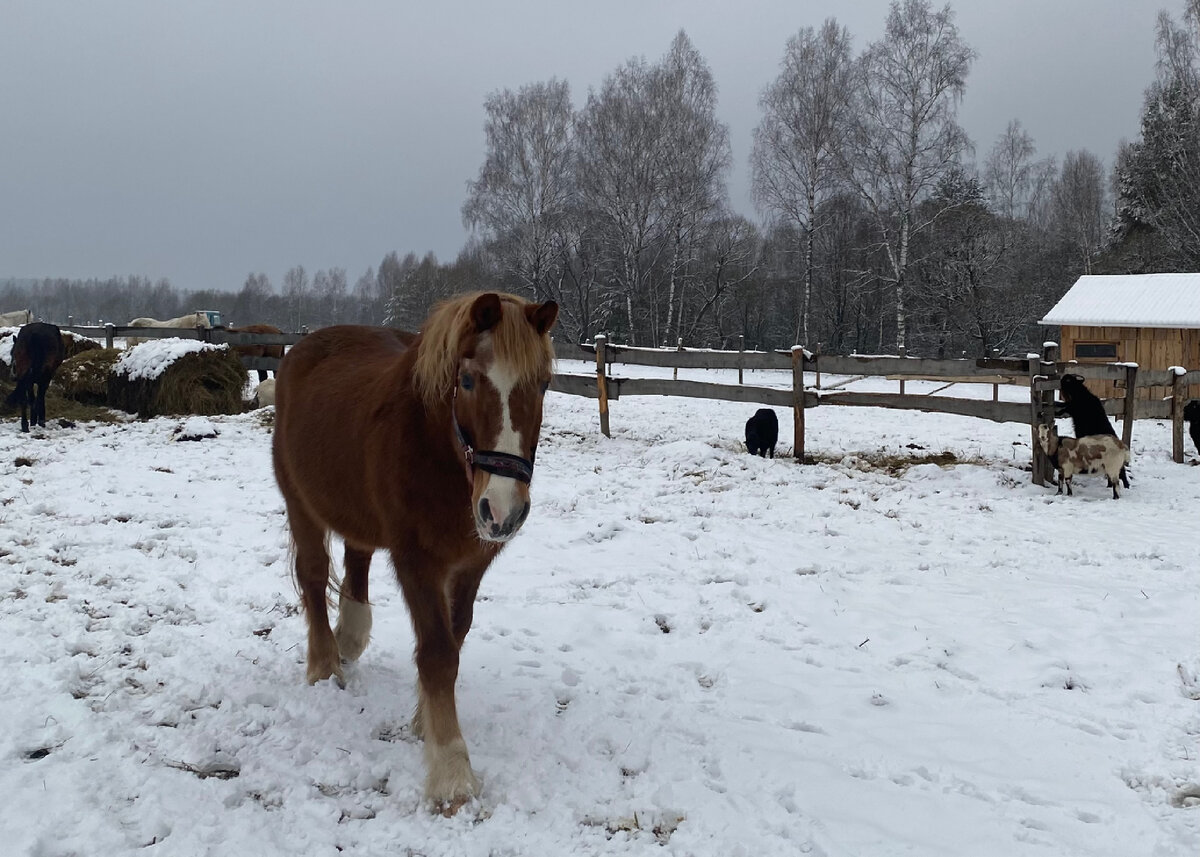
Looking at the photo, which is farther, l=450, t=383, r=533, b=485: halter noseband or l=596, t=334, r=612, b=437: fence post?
l=596, t=334, r=612, b=437: fence post

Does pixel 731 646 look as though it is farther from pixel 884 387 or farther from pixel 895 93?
pixel 895 93

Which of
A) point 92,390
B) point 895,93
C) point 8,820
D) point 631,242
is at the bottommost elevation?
point 8,820

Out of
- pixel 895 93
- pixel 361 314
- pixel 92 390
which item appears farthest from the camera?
pixel 361 314

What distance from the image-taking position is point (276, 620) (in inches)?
146

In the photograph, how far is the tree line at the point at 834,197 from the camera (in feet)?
72.5

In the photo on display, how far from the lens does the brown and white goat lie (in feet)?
22.0

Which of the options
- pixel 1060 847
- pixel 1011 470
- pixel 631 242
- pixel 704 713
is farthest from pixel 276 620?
pixel 631 242

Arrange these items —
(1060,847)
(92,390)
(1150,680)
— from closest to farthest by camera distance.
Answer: (1060,847), (1150,680), (92,390)

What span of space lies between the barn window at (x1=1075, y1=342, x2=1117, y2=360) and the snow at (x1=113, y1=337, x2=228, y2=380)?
2057 cm

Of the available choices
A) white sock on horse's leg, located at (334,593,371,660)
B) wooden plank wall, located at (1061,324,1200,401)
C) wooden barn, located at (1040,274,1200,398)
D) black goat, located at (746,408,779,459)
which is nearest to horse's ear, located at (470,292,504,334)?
white sock on horse's leg, located at (334,593,371,660)

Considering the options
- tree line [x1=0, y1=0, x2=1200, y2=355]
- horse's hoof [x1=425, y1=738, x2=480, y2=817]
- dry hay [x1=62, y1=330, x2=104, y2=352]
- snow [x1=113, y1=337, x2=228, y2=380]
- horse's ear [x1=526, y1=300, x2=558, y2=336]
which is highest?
tree line [x1=0, y1=0, x2=1200, y2=355]

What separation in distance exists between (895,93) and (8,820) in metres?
25.1

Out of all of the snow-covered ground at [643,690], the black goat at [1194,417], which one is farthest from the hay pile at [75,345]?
the black goat at [1194,417]

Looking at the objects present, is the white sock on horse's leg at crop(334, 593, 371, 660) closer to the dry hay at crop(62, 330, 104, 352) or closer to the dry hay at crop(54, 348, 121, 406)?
the dry hay at crop(54, 348, 121, 406)
